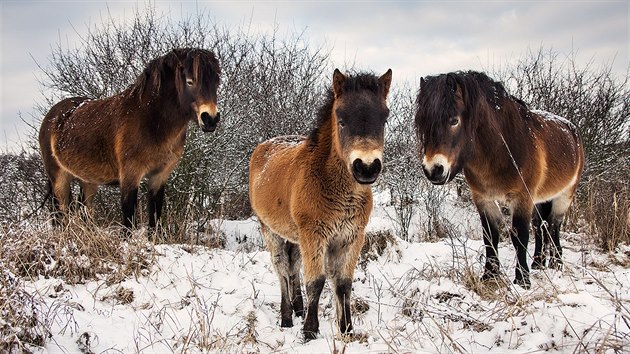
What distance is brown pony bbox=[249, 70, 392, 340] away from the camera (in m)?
3.73

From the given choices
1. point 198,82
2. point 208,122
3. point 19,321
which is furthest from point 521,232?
point 19,321

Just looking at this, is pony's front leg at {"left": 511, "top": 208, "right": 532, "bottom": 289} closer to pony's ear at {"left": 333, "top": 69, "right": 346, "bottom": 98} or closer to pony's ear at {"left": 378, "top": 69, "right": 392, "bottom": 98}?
pony's ear at {"left": 378, "top": 69, "right": 392, "bottom": 98}

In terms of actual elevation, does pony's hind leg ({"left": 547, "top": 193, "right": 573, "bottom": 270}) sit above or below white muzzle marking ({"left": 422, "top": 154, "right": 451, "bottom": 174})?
below

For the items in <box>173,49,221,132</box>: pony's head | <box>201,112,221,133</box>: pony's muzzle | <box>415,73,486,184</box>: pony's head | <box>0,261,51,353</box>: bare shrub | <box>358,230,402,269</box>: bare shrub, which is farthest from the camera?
<box>358,230,402,269</box>: bare shrub

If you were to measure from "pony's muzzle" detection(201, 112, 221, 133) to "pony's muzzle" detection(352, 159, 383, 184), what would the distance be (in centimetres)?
283

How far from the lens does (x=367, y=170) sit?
3541 millimetres

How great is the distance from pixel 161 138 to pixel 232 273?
1.93m

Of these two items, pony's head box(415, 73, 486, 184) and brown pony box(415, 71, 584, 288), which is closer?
pony's head box(415, 73, 486, 184)

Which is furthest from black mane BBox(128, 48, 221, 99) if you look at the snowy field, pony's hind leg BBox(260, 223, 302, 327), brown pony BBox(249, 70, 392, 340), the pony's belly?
brown pony BBox(249, 70, 392, 340)

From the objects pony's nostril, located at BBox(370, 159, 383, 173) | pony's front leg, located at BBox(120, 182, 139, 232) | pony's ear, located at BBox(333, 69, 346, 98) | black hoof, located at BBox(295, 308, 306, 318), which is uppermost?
pony's ear, located at BBox(333, 69, 346, 98)

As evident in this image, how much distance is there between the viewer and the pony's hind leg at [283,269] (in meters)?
4.69

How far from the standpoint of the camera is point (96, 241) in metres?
5.29

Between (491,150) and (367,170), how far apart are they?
2.37 m

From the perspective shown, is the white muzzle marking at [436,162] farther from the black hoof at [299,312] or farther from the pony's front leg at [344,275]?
the black hoof at [299,312]
